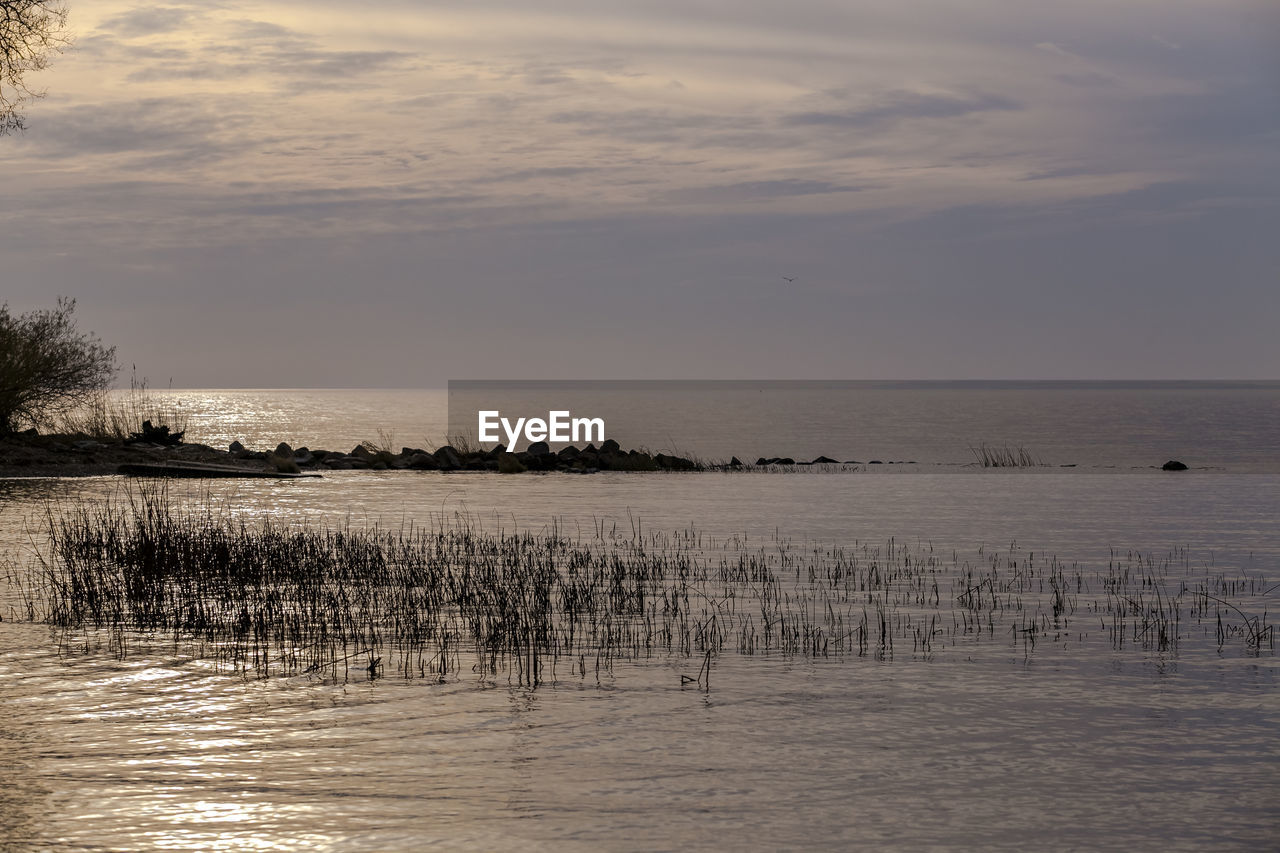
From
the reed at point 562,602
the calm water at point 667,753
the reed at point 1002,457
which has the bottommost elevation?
the calm water at point 667,753

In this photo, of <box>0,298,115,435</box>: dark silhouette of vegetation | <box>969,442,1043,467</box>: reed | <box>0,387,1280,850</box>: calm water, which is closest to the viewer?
<box>0,387,1280,850</box>: calm water

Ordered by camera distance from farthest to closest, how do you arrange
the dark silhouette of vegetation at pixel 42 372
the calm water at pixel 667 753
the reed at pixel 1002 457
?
the reed at pixel 1002 457
the dark silhouette of vegetation at pixel 42 372
the calm water at pixel 667 753

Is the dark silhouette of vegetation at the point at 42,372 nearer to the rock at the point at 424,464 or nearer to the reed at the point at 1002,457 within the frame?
the rock at the point at 424,464

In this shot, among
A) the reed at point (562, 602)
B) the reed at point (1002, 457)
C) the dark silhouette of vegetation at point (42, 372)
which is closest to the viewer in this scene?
the reed at point (562, 602)

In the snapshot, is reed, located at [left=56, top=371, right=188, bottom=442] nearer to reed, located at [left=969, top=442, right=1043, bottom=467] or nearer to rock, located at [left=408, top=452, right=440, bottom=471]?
rock, located at [left=408, top=452, right=440, bottom=471]

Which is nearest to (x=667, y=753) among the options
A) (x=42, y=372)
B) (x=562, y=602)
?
(x=562, y=602)

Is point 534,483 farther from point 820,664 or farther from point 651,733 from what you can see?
point 651,733

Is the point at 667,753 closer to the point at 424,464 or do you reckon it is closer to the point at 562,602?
the point at 562,602

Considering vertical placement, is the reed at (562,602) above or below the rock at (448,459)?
below

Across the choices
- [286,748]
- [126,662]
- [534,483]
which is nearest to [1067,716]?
[286,748]

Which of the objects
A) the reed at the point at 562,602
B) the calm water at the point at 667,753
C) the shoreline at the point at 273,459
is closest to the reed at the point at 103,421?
the shoreline at the point at 273,459

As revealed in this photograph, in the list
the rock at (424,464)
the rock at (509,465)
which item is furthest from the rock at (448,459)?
the rock at (509,465)

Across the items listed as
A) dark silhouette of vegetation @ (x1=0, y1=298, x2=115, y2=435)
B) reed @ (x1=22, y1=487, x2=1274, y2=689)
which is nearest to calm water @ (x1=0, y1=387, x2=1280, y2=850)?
reed @ (x1=22, y1=487, x2=1274, y2=689)

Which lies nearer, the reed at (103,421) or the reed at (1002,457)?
the reed at (103,421)
